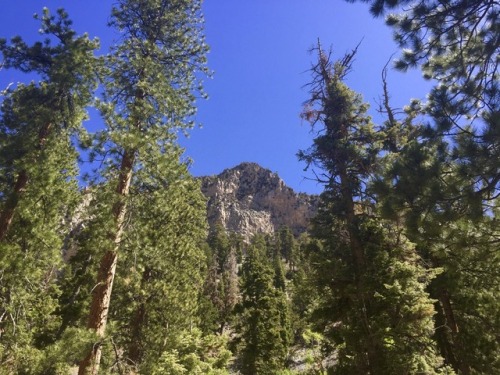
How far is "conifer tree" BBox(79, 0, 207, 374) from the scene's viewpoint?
29.3 feet

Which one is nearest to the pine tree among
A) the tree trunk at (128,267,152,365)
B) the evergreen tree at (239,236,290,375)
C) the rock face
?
the tree trunk at (128,267,152,365)

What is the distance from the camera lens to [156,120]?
424 inches

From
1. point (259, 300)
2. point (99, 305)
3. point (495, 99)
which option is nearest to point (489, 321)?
point (495, 99)

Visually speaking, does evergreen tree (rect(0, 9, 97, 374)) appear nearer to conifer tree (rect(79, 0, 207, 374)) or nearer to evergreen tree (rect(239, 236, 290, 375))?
conifer tree (rect(79, 0, 207, 374))

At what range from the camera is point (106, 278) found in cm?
888

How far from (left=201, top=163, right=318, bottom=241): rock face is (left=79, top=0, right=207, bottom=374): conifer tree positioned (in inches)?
4611

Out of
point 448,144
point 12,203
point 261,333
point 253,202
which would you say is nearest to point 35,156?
point 12,203

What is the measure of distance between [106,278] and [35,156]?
3.54 metres

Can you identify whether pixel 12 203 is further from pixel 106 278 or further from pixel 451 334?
pixel 451 334

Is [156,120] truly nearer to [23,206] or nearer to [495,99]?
[23,206]

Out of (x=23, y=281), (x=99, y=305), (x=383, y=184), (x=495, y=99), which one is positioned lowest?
(x=99, y=305)

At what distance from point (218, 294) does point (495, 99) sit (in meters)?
46.1

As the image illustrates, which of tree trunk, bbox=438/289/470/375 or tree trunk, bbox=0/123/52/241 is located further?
tree trunk, bbox=438/289/470/375

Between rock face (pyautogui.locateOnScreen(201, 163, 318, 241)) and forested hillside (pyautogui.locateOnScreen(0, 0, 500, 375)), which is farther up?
rock face (pyautogui.locateOnScreen(201, 163, 318, 241))
